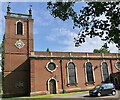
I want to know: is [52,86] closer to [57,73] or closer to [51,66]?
[57,73]

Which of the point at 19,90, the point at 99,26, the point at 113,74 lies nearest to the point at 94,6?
the point at 99,26

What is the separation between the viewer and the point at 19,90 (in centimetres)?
2386

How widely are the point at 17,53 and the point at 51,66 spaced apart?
23.7 ft

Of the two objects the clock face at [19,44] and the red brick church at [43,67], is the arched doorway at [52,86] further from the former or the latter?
the clock face at [19,44]

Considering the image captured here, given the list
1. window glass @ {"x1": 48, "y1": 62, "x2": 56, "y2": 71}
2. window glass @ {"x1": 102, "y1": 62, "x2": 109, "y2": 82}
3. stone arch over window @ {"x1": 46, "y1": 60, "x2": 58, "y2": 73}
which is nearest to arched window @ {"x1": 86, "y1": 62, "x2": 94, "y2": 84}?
window glass @ {"x1": 102, "y1": 62, "x2": 109, "y2": 82}

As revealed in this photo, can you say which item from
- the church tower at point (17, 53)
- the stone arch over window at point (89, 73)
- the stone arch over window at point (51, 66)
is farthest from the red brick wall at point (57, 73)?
the church tower at point (17, 53)

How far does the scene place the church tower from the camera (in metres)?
23.8

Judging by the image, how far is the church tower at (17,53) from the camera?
78.0 ft

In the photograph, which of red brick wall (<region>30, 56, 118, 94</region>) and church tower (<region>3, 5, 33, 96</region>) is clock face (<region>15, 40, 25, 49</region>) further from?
red brick wall (<region>30, 56, 118, 94</region>)

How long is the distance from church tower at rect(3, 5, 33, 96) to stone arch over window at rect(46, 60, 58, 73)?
4.23 meters

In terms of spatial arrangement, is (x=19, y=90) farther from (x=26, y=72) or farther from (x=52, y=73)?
(x=52, y=73)

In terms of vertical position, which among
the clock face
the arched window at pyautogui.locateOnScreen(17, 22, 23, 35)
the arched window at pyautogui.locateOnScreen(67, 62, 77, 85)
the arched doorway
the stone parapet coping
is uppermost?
the arched window at pyautogui.locateOnScreen(17, 22, 23, 35)

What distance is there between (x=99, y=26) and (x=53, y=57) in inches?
743

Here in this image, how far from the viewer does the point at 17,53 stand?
2541 centimetres
